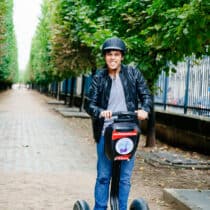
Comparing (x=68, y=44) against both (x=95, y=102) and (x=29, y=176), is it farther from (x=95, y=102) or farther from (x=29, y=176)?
(x=95, y=102)

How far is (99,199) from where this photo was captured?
16.2ft

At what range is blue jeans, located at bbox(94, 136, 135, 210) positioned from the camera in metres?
4.77

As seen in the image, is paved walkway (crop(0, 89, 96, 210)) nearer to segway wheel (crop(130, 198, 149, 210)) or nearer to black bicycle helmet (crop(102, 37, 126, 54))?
segway wheel (crop(130, 198, 149, 210))

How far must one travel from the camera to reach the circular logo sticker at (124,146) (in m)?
4.48

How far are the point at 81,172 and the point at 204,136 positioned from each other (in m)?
3.72

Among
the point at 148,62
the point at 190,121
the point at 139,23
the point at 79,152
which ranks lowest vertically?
the point at 79,152

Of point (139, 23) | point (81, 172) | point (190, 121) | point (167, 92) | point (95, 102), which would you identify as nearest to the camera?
point (95, 102)

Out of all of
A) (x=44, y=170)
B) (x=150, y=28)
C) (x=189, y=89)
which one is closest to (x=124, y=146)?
(x=150, y=28)

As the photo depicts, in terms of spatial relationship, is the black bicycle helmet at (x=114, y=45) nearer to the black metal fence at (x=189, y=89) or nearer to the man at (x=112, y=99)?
the man at (x=112, y=99)

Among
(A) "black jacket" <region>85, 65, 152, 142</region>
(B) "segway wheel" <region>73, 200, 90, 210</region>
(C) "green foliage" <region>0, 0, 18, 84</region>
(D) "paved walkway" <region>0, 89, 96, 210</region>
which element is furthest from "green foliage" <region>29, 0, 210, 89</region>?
(C) "green foliage" <region>0, 0, 18, 84</region>

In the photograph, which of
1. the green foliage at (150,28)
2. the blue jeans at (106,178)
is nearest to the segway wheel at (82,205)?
the blue jeans at (106,178)

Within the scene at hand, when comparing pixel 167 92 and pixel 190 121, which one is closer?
pixel 190 121

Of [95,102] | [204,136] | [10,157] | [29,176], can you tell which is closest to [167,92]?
[204,136]

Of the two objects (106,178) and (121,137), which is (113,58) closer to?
(121,137)
